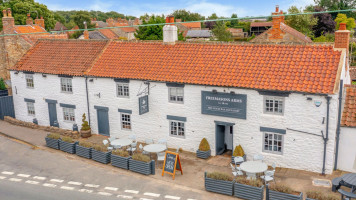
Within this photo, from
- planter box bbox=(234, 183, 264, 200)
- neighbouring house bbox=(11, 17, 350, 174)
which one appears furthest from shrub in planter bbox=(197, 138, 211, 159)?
planter box bbox=(234, 183, 264, 200)

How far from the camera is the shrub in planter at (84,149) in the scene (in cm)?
2021

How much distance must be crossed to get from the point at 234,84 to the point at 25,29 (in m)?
31.4

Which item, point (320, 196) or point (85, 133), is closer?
point (320, 196)

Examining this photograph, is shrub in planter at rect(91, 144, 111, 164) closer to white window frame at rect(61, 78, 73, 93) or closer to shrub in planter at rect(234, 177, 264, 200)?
white window frame at rect(61, 78, 73, 93)

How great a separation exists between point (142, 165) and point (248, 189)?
225 inches

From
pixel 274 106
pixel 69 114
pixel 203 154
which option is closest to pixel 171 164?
pixel 203 154

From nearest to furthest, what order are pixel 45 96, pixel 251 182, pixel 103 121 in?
pixel 251 182 → pixel 103 121 → pixel 45 96

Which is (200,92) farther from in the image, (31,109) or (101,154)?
(31,109)

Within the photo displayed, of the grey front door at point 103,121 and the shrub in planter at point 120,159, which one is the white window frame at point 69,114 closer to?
the grey front door at point 103,121

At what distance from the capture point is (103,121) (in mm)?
23812

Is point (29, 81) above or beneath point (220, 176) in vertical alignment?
above

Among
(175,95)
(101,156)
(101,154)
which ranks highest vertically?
(175,95)

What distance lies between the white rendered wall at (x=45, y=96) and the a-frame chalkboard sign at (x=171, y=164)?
9237mm

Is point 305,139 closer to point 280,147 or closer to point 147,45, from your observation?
point 280,147
